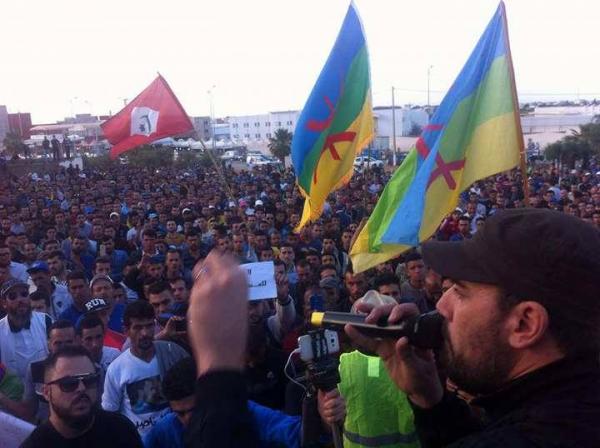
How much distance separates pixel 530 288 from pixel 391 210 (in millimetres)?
3847

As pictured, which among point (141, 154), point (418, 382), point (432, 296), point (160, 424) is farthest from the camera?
point (141, 154)

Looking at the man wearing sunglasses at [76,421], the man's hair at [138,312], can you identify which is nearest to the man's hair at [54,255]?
the man's hair at [138,312]

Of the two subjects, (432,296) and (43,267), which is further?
(43,267)

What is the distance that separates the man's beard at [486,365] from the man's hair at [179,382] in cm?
195

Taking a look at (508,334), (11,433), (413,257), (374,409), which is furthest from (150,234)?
(508,334)

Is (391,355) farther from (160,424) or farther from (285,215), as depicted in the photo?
(285,215)

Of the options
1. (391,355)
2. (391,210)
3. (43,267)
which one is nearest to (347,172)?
(391,210)

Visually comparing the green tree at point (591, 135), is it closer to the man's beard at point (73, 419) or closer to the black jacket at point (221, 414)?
the man's beard at point (73, 419)

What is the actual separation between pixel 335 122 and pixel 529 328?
5395 millimetres

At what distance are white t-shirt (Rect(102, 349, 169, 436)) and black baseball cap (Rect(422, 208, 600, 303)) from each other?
2.77 meters

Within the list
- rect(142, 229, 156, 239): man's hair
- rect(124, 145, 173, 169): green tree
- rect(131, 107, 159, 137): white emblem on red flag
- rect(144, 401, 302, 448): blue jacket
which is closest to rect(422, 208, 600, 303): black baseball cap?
rect(144, 401, 302, 448): blue jacket

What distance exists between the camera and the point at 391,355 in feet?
5.49

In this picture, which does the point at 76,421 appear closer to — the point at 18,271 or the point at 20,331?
the point at 20,331

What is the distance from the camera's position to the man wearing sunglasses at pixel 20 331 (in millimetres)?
4629
